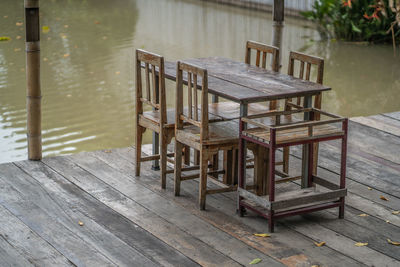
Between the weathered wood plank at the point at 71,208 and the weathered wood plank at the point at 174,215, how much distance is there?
0.29 meters

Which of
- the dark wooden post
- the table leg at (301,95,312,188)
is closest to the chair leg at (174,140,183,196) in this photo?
the table leg at (301,95,312,188)

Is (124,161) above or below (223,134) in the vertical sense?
below

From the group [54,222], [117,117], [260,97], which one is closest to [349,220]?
[260,97]

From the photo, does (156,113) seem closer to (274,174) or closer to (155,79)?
(155,79)

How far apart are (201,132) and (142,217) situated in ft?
2.18

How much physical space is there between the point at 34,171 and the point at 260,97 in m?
1.97

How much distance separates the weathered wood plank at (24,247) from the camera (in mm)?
3824

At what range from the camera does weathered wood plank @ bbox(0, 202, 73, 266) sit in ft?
12.5

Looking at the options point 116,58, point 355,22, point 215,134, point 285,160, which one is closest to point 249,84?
point 215,134

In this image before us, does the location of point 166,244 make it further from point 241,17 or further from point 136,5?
point 136,5

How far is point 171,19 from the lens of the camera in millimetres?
14820

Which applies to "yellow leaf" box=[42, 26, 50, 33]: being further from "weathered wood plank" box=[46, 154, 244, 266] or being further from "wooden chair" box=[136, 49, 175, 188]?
"wooden chair" box=[136, 49, 175, 188]

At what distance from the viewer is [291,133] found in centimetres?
432

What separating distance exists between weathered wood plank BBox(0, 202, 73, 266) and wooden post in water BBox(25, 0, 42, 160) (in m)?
1.18
